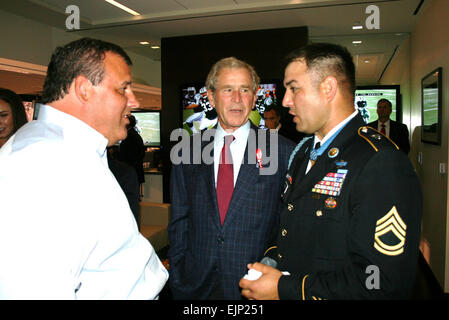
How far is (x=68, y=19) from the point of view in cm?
457

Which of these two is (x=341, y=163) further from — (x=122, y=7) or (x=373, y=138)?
(x=122, y=7)

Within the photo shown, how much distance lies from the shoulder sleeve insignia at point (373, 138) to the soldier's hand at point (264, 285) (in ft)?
1.70

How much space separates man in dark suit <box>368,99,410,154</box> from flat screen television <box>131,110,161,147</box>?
6.19 metres

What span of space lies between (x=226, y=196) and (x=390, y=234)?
2.67ft

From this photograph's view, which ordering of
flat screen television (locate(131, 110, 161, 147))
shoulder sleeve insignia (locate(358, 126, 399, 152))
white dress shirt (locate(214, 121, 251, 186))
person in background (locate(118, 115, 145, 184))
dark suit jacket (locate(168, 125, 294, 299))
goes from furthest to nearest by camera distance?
flat screen television (locate(131, 110, 161, 147)) < person in background (locate(118, 115, 145, 184)) < white dress shirt (locate(214, 121, 251, 186)) < dark suit jacket (locate(168, 125, 294, 299)) < shoulder sleeve insignia (locate(358, 126, 399, 152))

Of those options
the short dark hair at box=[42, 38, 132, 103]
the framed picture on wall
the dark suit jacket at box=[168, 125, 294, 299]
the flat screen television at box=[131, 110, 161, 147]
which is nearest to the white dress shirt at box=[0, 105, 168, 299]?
the short dark hair at box=[42, 38, 132, 103]

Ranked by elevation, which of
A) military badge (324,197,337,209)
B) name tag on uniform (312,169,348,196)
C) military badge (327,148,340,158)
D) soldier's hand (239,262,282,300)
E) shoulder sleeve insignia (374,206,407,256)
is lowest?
soldier's hand (239,262,282,300)

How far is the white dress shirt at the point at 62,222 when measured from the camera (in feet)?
2.42

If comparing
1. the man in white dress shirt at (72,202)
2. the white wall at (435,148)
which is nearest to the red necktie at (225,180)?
the man in white dress shirt at (72,202)

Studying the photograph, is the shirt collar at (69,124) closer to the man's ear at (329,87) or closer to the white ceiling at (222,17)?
the man's ear at (329,87)

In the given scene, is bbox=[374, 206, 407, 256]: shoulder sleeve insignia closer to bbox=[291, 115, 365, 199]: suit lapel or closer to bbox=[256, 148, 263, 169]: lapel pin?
bbox=[291, 115, 365, 199]: suit lapel

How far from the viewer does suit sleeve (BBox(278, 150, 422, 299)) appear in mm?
912

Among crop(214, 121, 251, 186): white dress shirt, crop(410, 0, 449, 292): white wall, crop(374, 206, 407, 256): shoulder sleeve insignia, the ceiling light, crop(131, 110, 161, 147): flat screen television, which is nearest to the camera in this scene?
crop(374, 206, 407, 256): shoulder sleeve insignia
